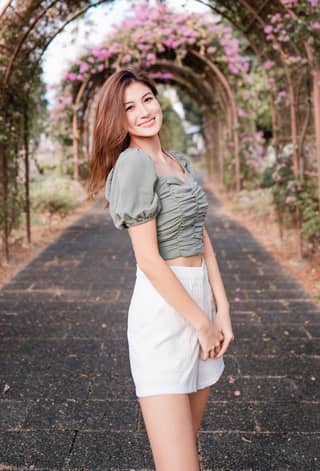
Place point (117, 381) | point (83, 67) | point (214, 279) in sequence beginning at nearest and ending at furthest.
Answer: point (214, 279) < point (117, 381) < point (83, 67)

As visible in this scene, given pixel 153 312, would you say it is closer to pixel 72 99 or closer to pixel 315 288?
pixel 315 288

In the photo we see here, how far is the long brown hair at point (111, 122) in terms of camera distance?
1.57 meters

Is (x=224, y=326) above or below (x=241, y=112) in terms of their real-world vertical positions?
below

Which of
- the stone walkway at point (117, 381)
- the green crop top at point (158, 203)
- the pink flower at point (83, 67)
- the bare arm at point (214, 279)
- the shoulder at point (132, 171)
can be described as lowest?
the stone walkway at point (117, 381)

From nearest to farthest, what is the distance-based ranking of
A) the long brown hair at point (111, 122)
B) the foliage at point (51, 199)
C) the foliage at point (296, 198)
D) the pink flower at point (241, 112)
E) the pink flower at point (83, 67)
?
the long brown hair at point (111, 122) < the foliage at point (296, 198) < the foliage at point (51, 199) < the pink flower at point (241, 112) < the pink flower at point (83, 67)

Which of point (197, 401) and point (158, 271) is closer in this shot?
point (158, 271)

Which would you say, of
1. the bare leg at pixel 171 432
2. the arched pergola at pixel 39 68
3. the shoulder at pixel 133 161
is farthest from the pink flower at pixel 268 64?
the bare leg at pixel 171 432

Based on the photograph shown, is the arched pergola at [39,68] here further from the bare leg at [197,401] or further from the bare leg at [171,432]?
the bare leg at [171,432]

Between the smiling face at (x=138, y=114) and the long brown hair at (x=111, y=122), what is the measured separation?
0.02 m

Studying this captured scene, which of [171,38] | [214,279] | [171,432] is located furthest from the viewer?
[171,38]

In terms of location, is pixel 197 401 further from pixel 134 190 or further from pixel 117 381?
pixel 117 381

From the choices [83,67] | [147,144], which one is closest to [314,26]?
[147,144]

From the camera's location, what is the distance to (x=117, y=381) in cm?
305

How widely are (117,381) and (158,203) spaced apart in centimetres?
179
